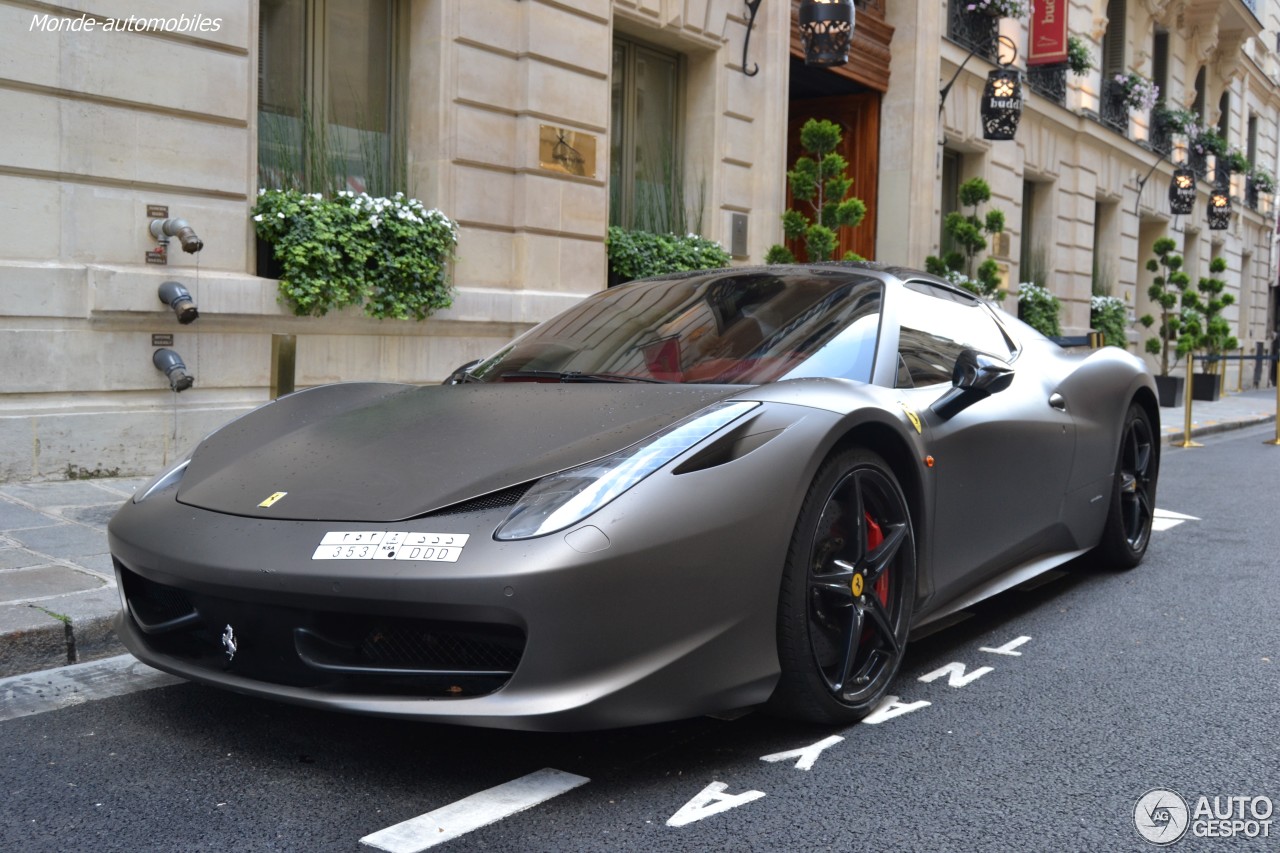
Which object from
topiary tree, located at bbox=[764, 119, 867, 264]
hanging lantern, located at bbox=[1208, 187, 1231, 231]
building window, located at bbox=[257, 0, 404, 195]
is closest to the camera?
building window, located at bbox=[257, 0, 404, 195]

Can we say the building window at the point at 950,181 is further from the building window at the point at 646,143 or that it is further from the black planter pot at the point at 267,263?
the black planter pot at the point at 267,263

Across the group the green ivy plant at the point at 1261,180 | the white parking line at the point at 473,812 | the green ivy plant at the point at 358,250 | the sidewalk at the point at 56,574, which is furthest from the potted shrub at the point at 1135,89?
the white parking line at the point at 473,812

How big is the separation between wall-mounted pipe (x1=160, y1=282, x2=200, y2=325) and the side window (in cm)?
463

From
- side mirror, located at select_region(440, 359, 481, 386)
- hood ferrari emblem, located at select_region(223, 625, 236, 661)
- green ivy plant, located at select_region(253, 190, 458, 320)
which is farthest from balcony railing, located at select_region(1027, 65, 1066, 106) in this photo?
hood ferrari emblem, located at select_region(223, 625, 236, 661)

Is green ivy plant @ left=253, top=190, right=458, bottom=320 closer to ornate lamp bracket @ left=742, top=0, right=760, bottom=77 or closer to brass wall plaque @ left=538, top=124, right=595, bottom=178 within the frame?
brass wall plaque @ left=538, top=124, right=595, bottom=178

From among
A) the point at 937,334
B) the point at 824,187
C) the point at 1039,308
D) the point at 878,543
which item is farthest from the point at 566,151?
the point at 1039,308

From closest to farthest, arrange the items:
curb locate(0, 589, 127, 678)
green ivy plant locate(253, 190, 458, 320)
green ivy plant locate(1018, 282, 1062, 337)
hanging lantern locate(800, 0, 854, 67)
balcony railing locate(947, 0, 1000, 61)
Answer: curb locate(0, 589, 127, 678) < green ivy plant locate(253, 190, 458, 320) < hanging lantern locate(800, 0, 854, 67) < balcony railing locate(947, 0, 1000, 61) < green ivy plant locate(1018, 282, 1062, 337)

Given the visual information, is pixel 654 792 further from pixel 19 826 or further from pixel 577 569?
pixel 19 826

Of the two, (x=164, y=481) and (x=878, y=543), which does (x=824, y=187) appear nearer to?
(x=878, y=543)

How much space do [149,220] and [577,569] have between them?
19.1ft

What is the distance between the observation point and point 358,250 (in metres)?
8.16

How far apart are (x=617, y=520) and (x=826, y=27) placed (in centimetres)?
1059

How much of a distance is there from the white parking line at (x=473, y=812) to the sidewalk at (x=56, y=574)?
178cm

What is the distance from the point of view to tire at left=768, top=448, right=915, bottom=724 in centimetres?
287
